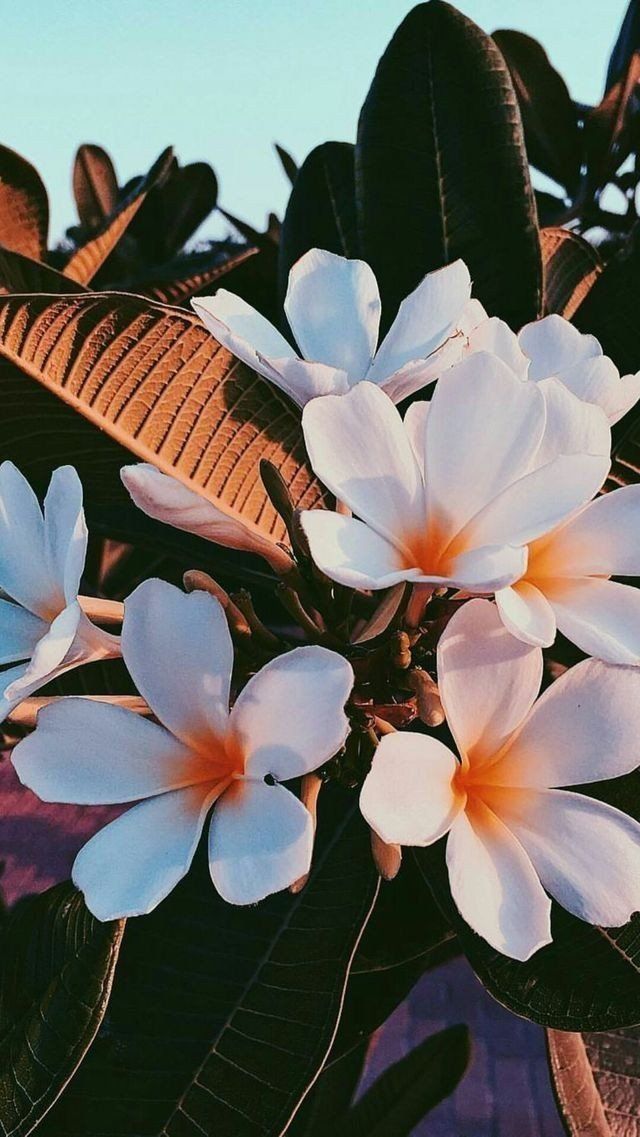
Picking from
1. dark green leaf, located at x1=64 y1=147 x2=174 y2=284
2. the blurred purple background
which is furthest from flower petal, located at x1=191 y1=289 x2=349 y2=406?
the blurred purple background

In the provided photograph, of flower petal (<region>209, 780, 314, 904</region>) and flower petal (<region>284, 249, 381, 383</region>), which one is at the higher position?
flower petal (<region>284, 249, 381, 383</region>)

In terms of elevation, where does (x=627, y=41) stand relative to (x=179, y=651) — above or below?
above

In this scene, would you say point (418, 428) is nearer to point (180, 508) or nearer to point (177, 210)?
point (180, 508)

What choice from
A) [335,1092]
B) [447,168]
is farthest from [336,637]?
[335,1092]

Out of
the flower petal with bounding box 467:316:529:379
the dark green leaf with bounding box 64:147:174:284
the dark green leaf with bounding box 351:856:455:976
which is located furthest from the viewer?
the dark green leaf with bounding box 64:147:174:284

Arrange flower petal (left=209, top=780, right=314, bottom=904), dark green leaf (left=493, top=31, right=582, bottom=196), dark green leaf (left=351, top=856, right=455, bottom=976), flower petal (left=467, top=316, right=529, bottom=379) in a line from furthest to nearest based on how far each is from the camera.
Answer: dark green leaf (left=493, top=31, right=582, bottom=196), dark green leaf (left=351, top=856, right=455, bottom=976), flower petal (left=467, top=316, right=529, bottom=379), flower petal (left=209, top=780, right=314, bottom=904)

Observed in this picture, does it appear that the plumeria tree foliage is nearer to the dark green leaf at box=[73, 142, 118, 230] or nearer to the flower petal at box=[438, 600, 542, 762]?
the flower petal at box=[438, 600, 542, 762]
